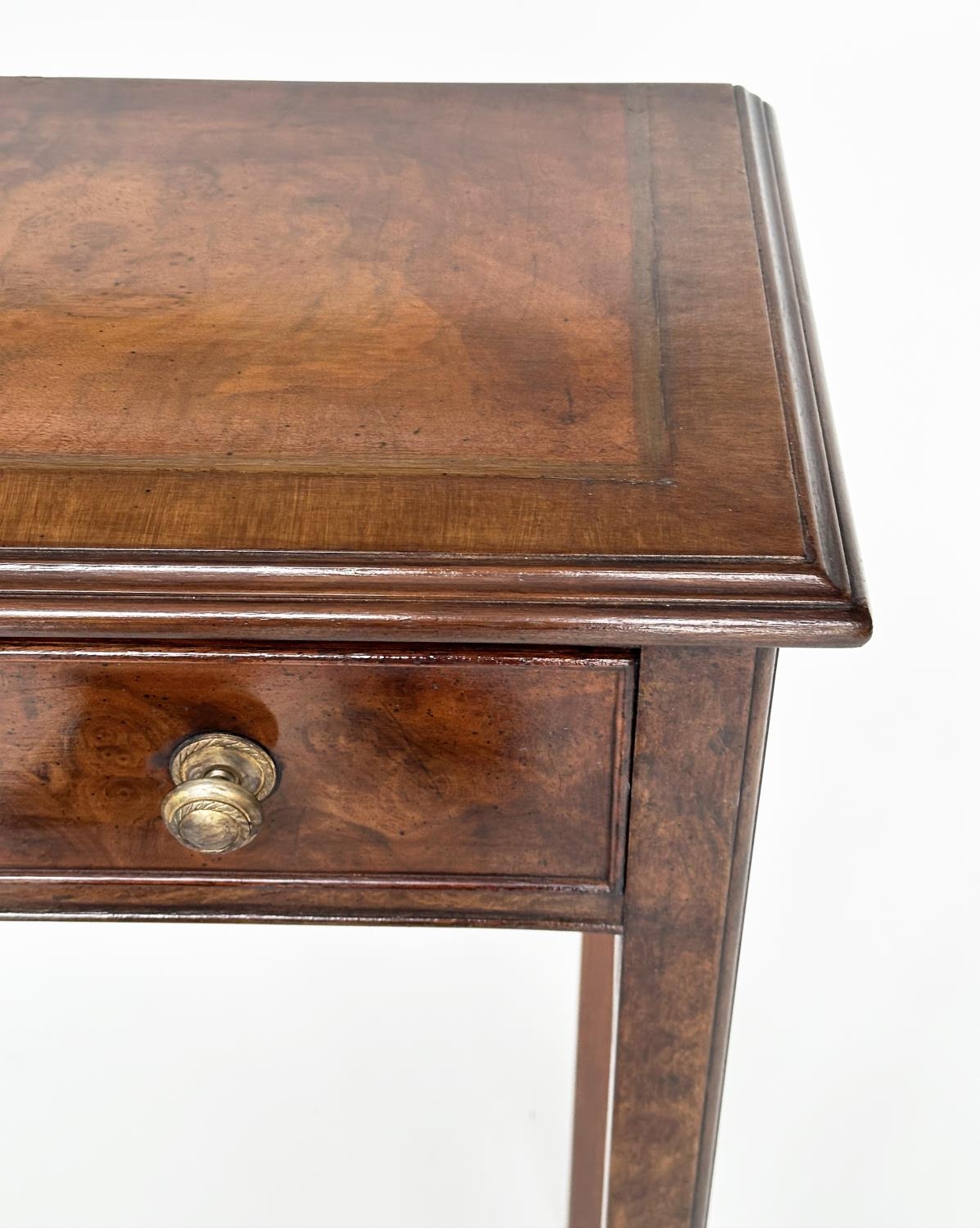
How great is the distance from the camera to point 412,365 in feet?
3.16

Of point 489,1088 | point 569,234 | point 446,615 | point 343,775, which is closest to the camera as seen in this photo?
point 446,615

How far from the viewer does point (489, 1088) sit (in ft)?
4.87

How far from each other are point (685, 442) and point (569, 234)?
23 cm

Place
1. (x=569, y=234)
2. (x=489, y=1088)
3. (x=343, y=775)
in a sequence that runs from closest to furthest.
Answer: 1. (x=343, y=775)
2. (x=569, y=234)
3. (x=489, y=1088)

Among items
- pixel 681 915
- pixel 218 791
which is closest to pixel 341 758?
pixel 218 791

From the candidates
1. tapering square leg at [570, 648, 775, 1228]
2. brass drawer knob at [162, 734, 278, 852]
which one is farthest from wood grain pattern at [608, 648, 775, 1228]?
brass drawer knob at [162, 734, 278, 852]

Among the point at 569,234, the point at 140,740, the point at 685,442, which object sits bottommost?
the point at 140,740

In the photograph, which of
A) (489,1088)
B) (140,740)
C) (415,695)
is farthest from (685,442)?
(489,1088)

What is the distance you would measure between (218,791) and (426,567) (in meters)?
0.15

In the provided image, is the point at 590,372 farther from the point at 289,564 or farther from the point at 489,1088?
A: the point at 489,1088

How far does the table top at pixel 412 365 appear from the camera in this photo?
0.83 metres

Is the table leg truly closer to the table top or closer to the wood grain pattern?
the wood grain pattern

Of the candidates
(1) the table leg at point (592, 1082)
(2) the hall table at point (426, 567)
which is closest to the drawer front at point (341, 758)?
(2) the hall table at point (426, 567)

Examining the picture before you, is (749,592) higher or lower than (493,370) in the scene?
lower
